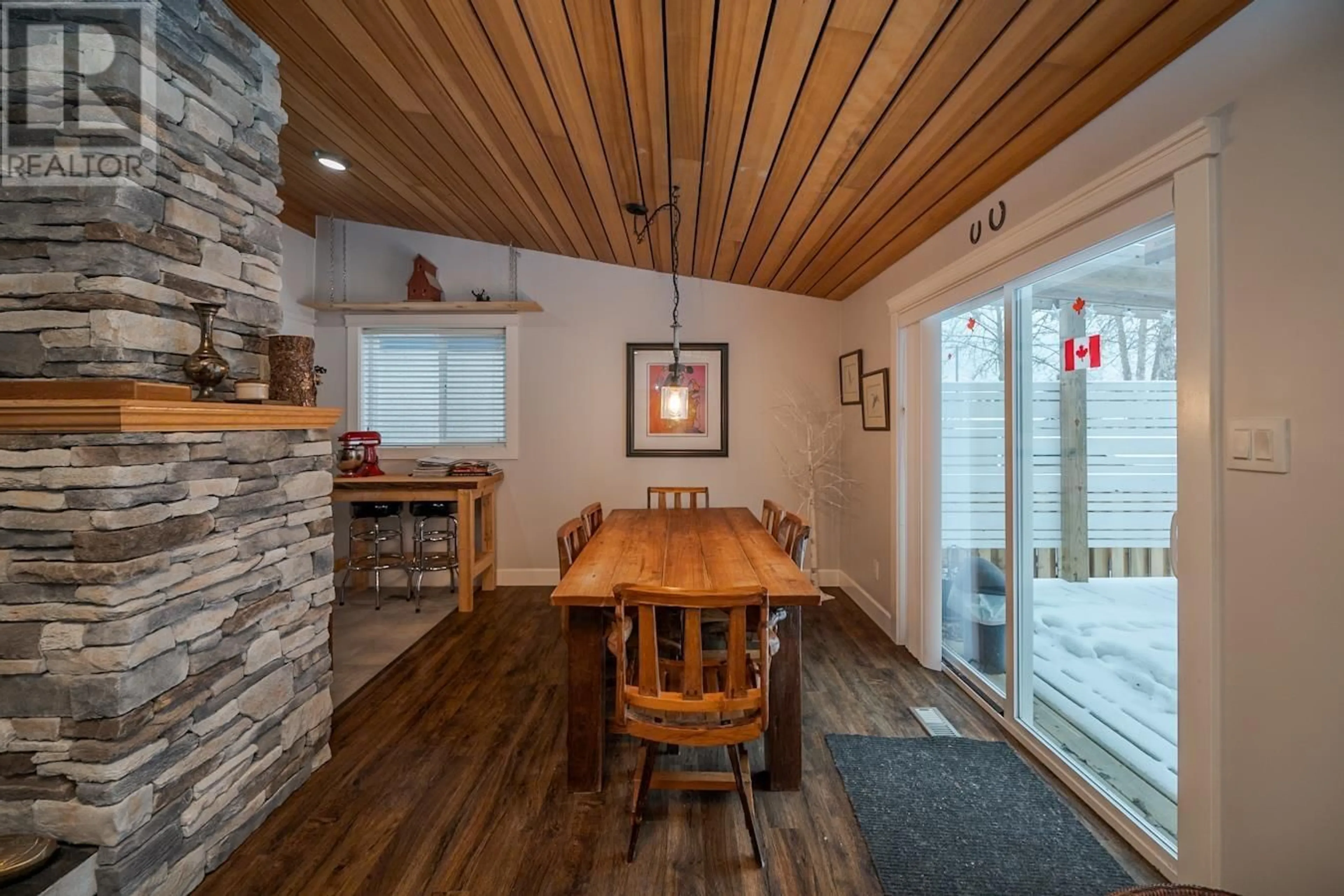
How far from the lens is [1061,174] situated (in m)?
1.88

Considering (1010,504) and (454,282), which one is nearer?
(1010,504)

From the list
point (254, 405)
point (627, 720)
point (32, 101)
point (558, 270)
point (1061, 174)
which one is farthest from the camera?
point (558, 270)

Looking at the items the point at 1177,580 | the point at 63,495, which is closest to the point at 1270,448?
the point at 1177,580

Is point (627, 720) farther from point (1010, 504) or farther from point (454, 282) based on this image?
point (454, 282)

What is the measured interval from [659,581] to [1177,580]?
1.53 metres

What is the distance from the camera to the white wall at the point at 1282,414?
1127 mm

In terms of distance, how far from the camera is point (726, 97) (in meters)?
1.92

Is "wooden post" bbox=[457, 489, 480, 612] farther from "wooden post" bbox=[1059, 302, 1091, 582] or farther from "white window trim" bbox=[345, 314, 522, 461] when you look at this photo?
"wooden post" bbox=[1059, 302, 1091, 582]

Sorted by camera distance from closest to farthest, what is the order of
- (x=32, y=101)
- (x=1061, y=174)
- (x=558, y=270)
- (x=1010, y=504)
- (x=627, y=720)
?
(x=32, y=101) < (x=627, y=720) < (x=1061, y=174) < (x=1010, y=504) < (x=558, y=270)

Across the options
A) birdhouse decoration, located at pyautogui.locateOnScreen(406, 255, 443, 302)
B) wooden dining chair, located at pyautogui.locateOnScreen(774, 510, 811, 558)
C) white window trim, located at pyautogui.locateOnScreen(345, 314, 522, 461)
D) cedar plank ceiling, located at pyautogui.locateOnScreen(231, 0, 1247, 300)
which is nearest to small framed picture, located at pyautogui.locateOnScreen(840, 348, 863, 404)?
cedar plank ceiling, located at pyautogui.locateOnScreen(231, 0, 1247, 300)

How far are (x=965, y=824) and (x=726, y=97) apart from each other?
2655mm

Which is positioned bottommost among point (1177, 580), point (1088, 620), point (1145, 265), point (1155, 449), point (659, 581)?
point (1088, 620)

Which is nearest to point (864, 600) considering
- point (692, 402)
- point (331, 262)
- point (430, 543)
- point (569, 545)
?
point (692, 402)

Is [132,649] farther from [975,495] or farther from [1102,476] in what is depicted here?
[975,495]
